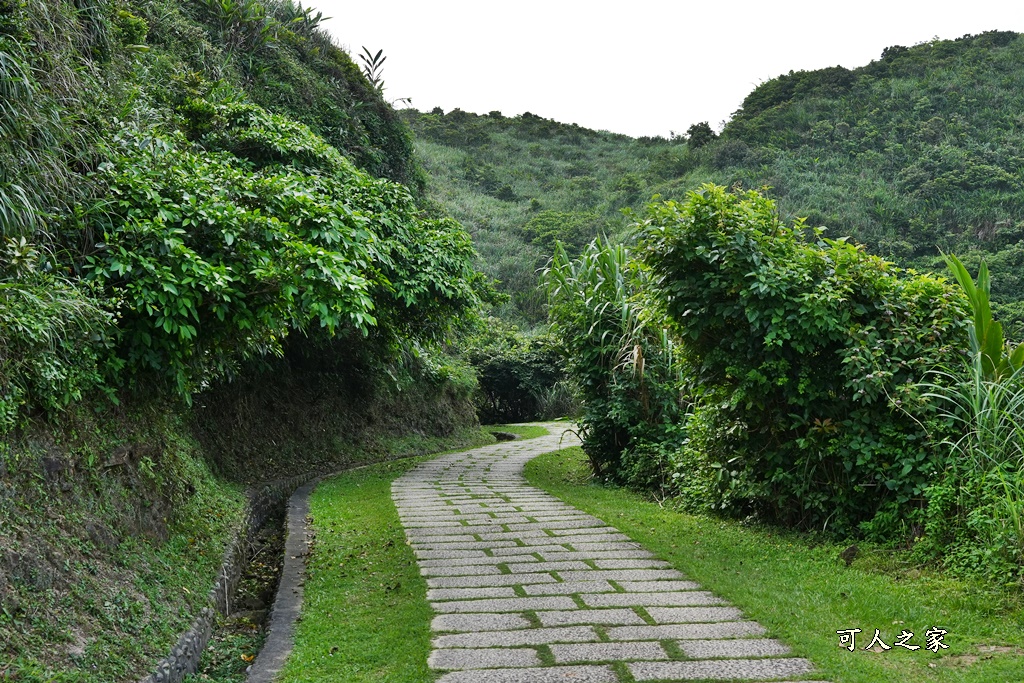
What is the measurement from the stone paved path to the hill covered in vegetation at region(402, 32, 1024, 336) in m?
16.5

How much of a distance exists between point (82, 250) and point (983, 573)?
18.8 feet

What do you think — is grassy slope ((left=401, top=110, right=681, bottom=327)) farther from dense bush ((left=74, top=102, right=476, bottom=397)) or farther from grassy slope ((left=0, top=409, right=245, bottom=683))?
grassy slope ((left=0, top=409, right=245, bottom=683))

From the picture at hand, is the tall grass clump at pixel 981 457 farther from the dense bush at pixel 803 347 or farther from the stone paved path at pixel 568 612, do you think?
the stone paved path at pixel 568 612

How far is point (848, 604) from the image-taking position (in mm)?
4352

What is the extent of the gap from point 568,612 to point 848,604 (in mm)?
1578

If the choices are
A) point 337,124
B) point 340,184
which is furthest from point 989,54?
point 340,184

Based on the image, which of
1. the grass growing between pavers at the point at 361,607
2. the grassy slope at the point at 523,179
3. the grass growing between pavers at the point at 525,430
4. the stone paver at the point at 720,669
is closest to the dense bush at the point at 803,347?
the stone paver at the point at 720,669

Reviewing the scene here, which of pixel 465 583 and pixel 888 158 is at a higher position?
pixel 888 158

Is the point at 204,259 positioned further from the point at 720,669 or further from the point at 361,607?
the point at 720,669

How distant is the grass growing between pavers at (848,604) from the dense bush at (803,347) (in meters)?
0.54

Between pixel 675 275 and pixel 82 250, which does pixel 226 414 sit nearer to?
pixel 82 250

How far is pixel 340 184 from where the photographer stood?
10422 mm

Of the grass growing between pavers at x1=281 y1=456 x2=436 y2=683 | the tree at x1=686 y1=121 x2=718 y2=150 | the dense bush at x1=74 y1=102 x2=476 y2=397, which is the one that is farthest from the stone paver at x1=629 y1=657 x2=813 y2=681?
the tree at x1=686 y1=121 x2=718 y2=150

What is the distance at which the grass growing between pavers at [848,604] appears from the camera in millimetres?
3484
